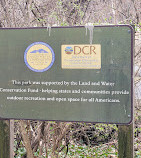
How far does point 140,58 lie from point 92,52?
1.71 m

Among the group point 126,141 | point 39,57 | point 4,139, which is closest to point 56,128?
point 4,139

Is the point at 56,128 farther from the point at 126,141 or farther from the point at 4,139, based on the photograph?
the point at 126,141

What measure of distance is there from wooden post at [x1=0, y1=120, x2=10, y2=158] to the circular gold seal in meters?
0.79

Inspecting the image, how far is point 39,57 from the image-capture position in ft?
9.30

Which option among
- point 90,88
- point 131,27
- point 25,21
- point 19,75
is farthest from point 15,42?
point 25,21

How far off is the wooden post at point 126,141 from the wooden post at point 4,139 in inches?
51.2

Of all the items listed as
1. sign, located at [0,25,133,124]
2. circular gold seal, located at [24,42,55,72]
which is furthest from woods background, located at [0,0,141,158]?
circular gold seal, located at [24,42,55,72]

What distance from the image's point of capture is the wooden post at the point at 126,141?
9.27 ft

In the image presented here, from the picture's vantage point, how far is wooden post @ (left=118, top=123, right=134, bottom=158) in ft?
9.27

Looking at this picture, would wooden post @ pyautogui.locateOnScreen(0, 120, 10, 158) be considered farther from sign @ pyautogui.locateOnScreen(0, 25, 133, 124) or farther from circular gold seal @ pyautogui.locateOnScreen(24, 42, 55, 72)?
circular gold seal @ pyautogui.locateOnScreen(24, 42, 55, 72)

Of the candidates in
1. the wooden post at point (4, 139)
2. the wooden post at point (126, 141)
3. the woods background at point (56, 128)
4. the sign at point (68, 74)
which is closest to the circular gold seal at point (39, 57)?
the sign at point (68, 74)

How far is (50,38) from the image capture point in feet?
9.39

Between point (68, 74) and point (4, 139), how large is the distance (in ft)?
→ 3.69

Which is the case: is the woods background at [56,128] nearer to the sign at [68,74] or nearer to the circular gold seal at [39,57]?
the sign at [68,74]
